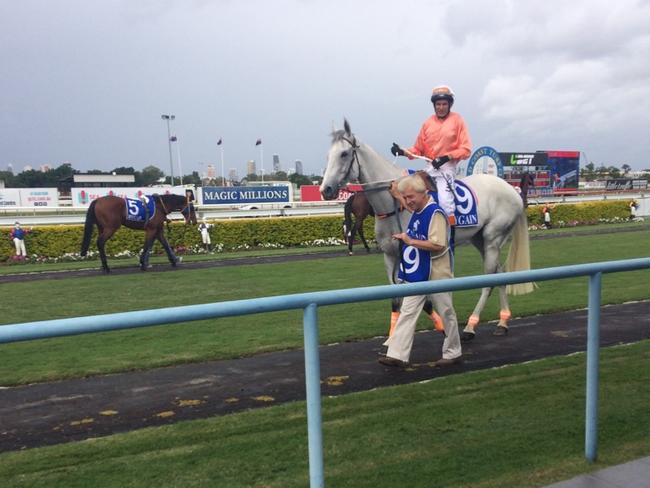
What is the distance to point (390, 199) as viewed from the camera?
5676 millimetres

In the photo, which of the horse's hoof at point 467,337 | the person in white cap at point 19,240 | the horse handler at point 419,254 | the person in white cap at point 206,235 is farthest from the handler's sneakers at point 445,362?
the person in white cap at point 19,240

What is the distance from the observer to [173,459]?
10.6 ft

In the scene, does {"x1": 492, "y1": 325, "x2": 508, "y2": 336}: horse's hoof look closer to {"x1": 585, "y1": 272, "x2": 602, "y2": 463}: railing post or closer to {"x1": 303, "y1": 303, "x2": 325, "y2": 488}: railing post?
{"x1": 585, "y1": 272, "x2": 602, "y2": 463}: railing post

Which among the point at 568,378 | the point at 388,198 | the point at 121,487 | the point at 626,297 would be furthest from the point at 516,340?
the point at 121,487

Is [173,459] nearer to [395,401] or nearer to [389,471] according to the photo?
[389,471]

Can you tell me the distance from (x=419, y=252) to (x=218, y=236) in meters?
16.2

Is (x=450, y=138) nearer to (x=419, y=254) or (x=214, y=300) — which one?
(x=419, y=254)

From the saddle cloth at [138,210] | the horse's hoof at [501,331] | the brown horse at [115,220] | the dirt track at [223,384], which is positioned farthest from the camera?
the saddle cloth at [138,210]

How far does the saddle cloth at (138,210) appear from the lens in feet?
44.0

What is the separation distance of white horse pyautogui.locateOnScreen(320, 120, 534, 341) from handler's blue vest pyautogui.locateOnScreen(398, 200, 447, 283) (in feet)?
3.09

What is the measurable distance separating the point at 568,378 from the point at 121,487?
3408mm

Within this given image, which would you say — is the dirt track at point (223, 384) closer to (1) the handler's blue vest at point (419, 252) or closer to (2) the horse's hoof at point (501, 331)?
(2) the horse's hoof at point (501, 331)

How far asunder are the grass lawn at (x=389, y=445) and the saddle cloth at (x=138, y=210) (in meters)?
10.4

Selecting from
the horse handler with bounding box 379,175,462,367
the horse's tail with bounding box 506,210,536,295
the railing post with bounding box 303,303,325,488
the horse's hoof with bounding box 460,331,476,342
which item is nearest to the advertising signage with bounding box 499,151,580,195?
the horse's tail with bounding box 506,210,536,295
